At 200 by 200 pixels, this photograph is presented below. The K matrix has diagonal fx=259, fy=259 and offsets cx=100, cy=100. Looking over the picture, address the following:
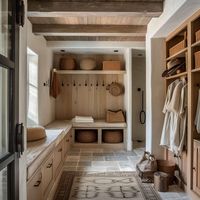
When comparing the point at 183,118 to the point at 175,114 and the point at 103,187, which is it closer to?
the point at 175,114

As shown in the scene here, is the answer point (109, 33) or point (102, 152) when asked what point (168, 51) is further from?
point (102, 152)

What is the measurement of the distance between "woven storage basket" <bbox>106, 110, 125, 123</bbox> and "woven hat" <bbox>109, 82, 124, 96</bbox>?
53cm

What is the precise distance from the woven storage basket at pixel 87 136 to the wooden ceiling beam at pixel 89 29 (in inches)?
100

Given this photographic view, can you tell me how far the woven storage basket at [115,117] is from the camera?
6.14 m

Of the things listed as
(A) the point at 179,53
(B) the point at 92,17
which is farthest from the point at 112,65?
(A) the point at 179,53

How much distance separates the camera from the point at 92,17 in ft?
13.1

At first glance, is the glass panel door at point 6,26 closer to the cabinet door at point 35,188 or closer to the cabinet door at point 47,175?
the cabinet door at point 35,188

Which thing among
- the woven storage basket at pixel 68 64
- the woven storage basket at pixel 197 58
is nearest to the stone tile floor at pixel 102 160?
the woven storage basket at pixel 197 58

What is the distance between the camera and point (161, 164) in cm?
384

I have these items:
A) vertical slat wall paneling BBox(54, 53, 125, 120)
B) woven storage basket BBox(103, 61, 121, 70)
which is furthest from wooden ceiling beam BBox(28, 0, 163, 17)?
vertical slat wall paneling BBox(54, 53, 125, 120)

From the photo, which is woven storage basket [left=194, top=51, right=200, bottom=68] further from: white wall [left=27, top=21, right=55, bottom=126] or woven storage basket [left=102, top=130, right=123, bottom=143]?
woven storage basket [left=102, top=130, right=123, bottom=143]

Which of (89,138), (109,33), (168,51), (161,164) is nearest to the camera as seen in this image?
(161,164)

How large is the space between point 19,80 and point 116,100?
5445 mm

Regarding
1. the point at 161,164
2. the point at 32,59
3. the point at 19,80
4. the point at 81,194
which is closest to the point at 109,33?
the point at 32,59
